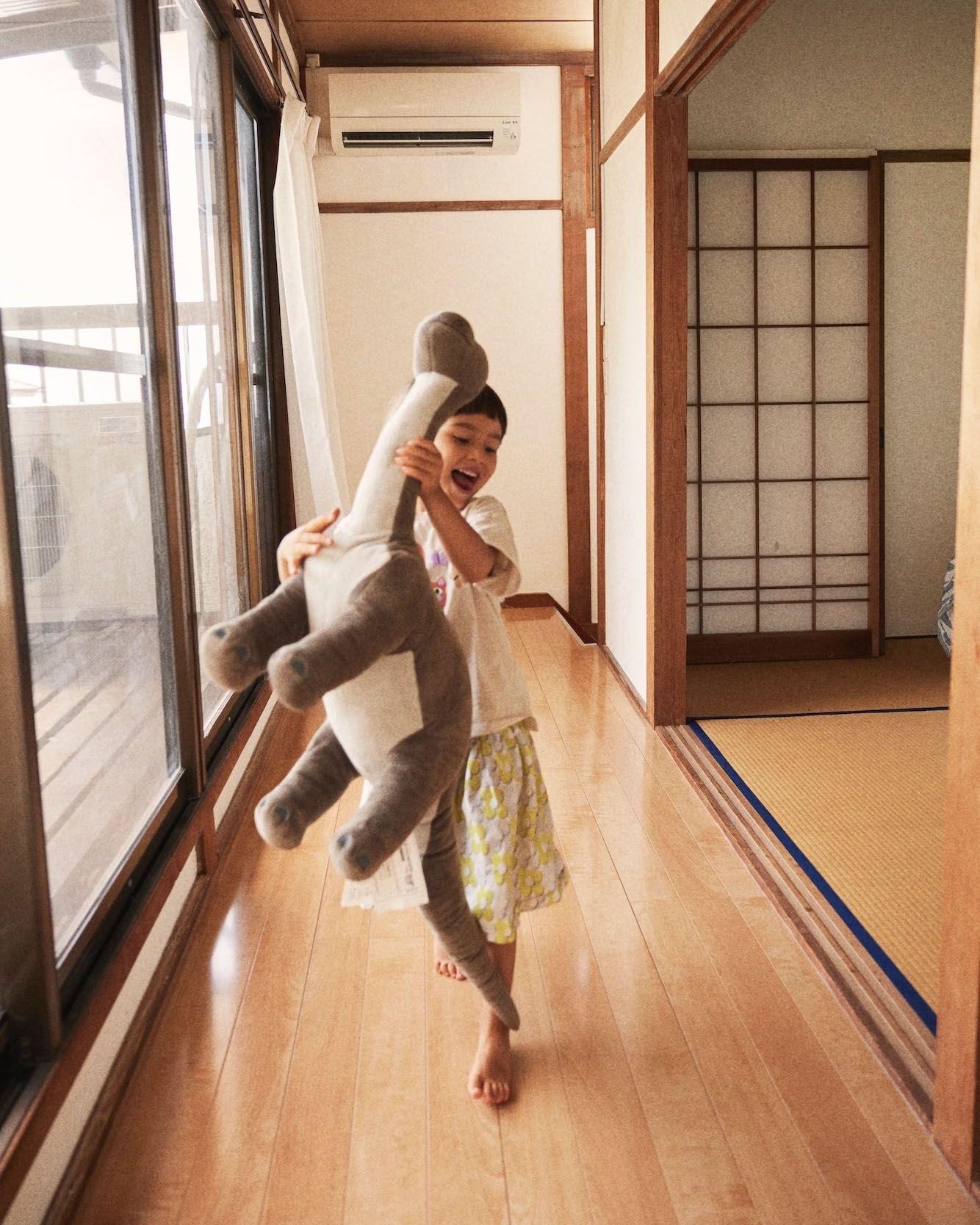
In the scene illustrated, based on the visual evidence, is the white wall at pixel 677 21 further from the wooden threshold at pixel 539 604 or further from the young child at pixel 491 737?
the wooden threshold at pixel 539 604

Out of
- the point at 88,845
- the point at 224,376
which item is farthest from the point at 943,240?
the point at 88,845

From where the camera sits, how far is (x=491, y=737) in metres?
1.70

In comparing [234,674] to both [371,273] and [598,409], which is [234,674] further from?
[371,273]

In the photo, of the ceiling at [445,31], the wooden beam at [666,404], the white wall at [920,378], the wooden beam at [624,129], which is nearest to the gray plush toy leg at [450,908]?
the wooden beam at [666,404]

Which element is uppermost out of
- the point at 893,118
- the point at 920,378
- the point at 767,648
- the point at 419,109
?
the point at 419,109

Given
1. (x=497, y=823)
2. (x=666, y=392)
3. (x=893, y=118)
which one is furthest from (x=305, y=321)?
(x=497, y=823)

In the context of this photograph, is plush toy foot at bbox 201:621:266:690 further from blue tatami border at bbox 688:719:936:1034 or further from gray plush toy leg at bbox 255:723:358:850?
blue tatami border at bbox 688:719:936:1034

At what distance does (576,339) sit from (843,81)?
1652mm

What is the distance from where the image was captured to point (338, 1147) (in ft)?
4.98

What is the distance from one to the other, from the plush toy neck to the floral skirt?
0.56m

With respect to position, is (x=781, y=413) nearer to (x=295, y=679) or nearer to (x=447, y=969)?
(x=447, y=969)

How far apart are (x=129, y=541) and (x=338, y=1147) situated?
117 cm

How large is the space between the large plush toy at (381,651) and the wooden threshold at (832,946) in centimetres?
95

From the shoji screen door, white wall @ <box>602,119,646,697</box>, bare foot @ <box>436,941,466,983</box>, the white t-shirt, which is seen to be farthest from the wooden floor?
the shoji screen door
